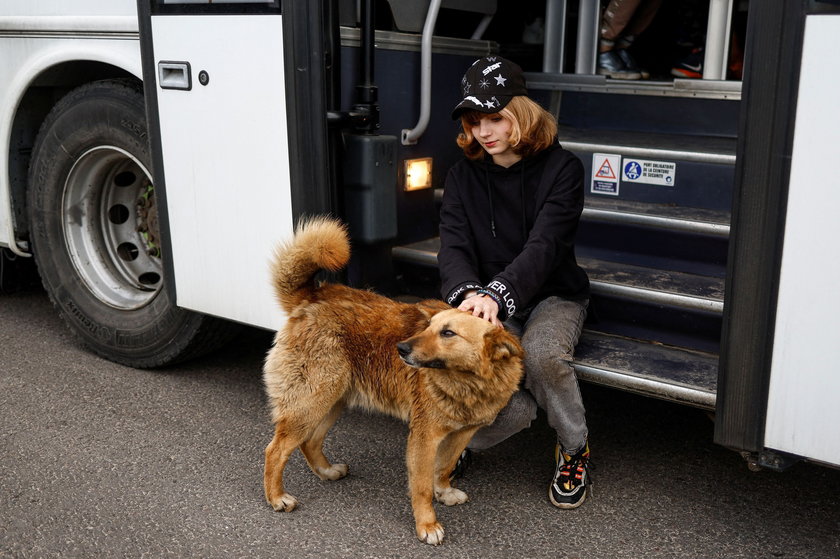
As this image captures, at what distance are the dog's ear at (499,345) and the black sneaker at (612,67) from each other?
199cm

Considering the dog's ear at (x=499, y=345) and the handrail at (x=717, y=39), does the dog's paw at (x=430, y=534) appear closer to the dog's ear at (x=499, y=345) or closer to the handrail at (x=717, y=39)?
the dog's ear at (x=499, y=345)

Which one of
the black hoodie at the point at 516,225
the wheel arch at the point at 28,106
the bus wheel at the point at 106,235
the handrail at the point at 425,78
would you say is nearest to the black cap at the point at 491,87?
the black hoodie at the point at 516,225

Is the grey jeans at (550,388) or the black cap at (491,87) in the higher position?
the black cap at (491,87)

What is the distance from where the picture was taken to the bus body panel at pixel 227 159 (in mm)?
3170

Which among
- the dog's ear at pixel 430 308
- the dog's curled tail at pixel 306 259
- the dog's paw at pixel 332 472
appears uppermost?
the dog's curled tail at pixel 306 259

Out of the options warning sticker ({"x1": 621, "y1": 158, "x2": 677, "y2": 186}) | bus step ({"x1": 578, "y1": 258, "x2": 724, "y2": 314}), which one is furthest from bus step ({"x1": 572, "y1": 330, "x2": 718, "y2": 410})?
warning sticker ({"x1": 621, "y1": 158, "x2": 677, "y2": 186})

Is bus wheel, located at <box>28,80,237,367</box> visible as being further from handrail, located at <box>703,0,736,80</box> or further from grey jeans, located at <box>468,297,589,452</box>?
handrail, located at <box>703,0,736,80</box>

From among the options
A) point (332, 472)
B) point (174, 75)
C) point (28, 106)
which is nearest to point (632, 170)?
point (332, 472)

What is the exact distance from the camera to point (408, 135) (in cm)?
362

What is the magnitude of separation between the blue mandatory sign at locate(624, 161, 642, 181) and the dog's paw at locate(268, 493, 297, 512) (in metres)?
1.88

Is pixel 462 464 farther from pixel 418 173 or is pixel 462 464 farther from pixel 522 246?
pixel 418 173

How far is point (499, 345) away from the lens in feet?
8.50

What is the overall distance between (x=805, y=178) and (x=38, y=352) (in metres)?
3.62

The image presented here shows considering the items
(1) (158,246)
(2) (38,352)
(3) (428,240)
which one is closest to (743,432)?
(3) (428,240)
